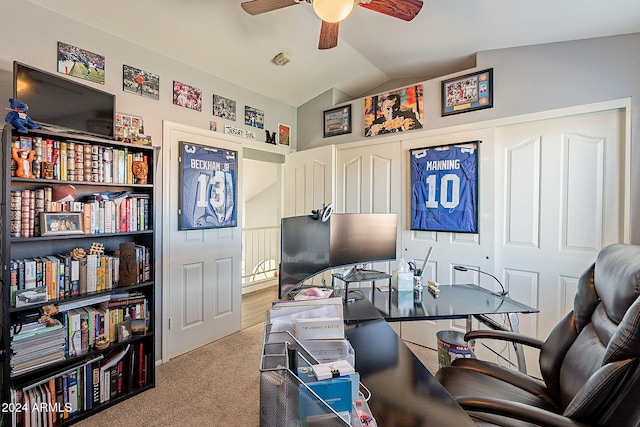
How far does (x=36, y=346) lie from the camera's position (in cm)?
160

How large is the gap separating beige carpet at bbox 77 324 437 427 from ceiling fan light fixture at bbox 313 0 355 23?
7.79ft

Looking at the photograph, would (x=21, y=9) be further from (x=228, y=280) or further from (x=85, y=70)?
(x=228, y=280)

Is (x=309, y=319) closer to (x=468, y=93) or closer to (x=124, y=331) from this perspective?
(x=124, y=331)

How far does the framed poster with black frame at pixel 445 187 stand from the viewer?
248 cm

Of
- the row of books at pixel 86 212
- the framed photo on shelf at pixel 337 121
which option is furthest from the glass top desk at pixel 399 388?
the framed photo on shelf at pixel 337 121

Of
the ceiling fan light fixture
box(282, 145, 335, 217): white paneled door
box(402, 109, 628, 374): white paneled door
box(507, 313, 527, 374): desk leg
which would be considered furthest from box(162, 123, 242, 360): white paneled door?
box(507, 313, 527, 374): desk leg

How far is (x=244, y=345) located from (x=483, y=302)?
221cm

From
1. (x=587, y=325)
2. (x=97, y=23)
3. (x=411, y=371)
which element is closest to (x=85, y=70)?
(x=97, y=23)

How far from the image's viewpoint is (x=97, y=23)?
2008 millimetres

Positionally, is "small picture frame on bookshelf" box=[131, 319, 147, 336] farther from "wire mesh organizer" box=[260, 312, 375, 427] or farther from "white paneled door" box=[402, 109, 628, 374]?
"white paneled door" box=[402, 109, 628, 374]

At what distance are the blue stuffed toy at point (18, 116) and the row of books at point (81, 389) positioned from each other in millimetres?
1427

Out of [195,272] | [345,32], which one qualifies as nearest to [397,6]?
[345,32]

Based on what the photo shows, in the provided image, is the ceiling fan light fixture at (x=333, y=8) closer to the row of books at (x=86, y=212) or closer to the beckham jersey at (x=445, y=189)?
the beckham jersey at (x=445, y=189)

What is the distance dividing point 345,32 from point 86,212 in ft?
7.91
